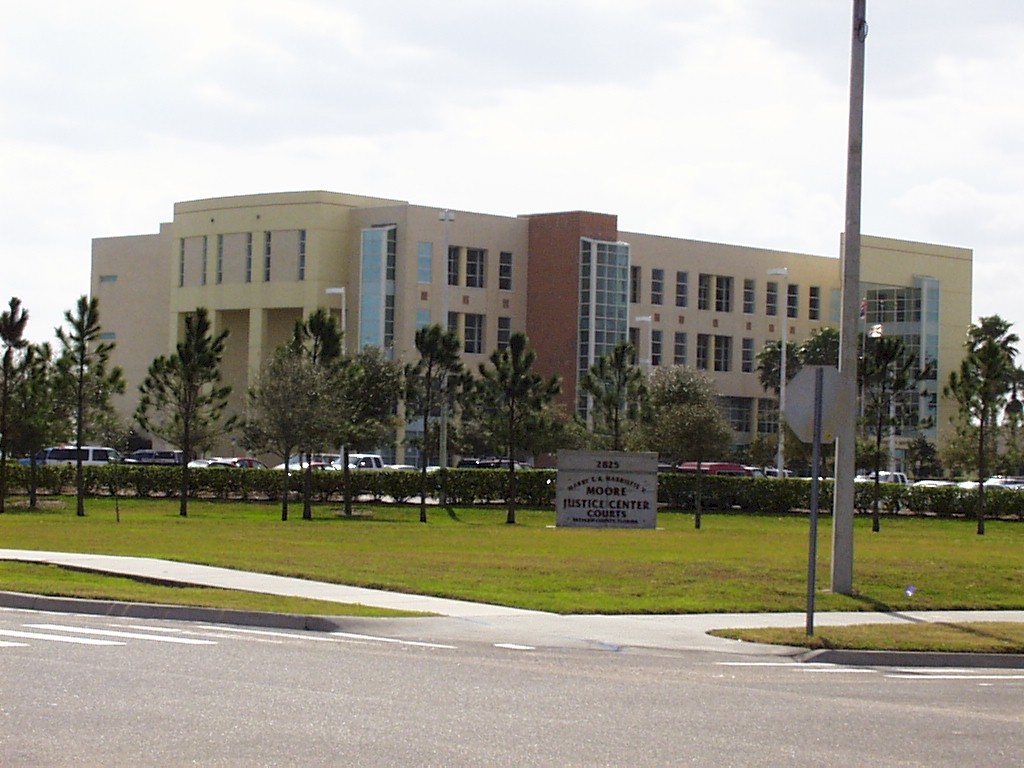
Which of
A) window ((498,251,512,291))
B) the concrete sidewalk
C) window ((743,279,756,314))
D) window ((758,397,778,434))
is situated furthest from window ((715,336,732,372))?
the concrete sidewalk

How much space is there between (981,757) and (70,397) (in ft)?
148

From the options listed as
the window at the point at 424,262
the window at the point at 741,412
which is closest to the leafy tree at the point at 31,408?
the window at the point at 424,262

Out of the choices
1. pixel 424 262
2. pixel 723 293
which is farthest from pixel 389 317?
pixel 723 293

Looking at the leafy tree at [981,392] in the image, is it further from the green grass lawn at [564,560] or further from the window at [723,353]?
the window at [723,353]

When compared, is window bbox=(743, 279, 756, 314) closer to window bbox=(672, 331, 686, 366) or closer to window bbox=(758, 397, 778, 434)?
window bbox=(672, 331, 686, 366)

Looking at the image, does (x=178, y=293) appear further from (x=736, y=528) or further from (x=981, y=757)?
(x=981, y=757)

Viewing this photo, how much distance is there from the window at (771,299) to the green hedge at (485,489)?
32992 mm

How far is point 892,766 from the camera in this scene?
909 cm

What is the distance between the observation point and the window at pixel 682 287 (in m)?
91.2

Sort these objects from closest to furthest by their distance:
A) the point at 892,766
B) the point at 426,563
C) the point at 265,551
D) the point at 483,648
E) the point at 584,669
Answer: the point at 892,766 → the point at 584,669 → the point at 483,648 → the point at 426,563 → the point at 265,551

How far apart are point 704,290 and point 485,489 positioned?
3632 centimetres

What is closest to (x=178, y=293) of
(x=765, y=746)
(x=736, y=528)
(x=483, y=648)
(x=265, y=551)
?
(x=736, y=528)

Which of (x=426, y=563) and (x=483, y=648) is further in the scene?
(x=426, y=563)

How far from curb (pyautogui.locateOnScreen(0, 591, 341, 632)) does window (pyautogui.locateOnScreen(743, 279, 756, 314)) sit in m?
78.2
